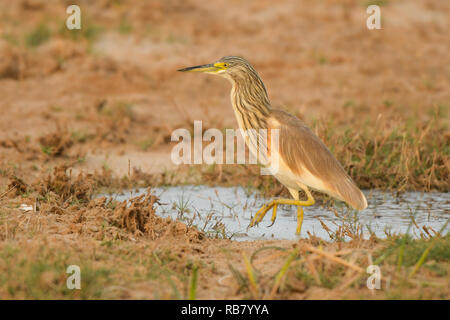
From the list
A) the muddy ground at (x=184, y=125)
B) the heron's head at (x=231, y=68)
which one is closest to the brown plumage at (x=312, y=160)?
the heron's head at (x=231, y=68)

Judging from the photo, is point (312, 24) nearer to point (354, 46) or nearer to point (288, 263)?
point (354, 46)

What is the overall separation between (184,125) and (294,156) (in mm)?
3298

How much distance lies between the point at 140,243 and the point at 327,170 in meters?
1.55

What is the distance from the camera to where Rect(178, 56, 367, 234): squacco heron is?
16.3ft

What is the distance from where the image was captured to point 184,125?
811 cm

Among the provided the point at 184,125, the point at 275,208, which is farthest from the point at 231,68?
the point at 184,125

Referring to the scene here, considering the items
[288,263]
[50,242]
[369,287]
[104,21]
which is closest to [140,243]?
[50,242]

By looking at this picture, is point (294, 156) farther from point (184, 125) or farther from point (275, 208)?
point (184, 125)

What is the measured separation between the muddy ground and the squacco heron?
22.6 inches

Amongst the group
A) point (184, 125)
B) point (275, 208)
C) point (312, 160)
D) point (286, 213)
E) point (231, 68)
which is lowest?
point (286, 213)

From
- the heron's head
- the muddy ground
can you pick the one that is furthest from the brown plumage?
the muddy ground

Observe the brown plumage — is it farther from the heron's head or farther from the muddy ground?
the muddy ground

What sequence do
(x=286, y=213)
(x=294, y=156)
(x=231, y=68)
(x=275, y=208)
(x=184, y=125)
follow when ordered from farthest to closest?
1. (x=184, y=125)
2. (x=286, y=213)
3. (x=231, y=68)
4. (x=275, y=208)
5. (x=294, y=156)

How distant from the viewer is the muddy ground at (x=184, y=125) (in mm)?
3654
